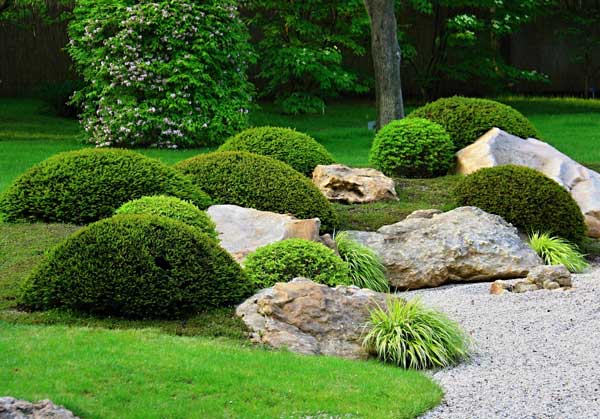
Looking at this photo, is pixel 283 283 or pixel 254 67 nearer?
pixel 283 283

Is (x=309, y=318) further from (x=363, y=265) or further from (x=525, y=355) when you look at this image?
(x=363, y=265)

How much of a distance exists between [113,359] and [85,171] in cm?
467

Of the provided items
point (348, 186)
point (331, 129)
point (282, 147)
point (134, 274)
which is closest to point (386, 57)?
point (331, 129)

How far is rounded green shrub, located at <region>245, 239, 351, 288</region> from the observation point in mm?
8281

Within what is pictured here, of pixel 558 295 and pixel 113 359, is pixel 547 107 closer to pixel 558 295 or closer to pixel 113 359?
pixel 558 295

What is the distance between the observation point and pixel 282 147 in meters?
12.7

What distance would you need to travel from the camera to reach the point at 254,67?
26328 mm

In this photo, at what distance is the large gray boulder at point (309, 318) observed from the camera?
7012 millimetres

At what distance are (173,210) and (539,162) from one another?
6.35 metres

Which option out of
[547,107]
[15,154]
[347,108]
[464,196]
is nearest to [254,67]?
[347,108]

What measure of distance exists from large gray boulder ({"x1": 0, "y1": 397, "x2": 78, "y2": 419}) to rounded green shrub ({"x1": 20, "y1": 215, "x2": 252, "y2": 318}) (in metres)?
2.46

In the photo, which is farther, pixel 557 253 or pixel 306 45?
pixel 306 45

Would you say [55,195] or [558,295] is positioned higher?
[55,195]

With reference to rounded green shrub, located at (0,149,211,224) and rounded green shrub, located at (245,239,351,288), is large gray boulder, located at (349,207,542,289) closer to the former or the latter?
rounded green shrub, located at (245,239,351,288)
